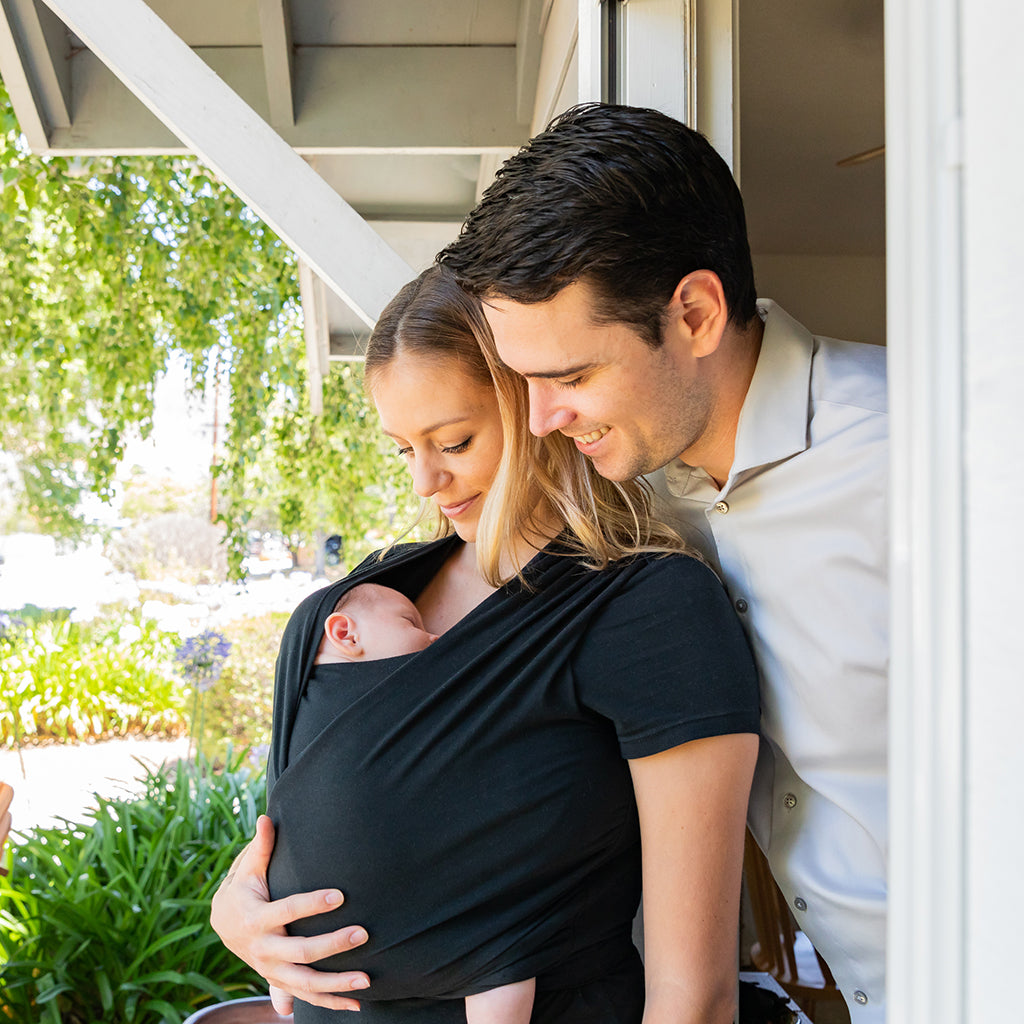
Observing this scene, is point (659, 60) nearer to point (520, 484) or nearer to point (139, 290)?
point (520, 484)

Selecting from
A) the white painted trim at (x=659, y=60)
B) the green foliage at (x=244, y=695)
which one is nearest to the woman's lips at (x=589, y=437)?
the white painted trim at (x=659, y=60)

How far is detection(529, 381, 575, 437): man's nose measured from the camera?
3.85 feet

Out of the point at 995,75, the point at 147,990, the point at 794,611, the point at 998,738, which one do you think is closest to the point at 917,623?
the point at 998,738

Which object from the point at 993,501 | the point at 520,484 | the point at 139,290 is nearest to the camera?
the point at 993,501

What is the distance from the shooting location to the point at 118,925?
108 inches

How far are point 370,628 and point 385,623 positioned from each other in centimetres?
2

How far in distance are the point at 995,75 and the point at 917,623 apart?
0.77 feet

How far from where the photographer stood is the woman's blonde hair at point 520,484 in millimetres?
1295

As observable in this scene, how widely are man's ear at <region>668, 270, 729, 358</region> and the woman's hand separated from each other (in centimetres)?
75

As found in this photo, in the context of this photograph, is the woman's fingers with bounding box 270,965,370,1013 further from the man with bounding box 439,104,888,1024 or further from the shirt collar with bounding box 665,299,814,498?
the shirt collar with bounding box 665,299,814,498

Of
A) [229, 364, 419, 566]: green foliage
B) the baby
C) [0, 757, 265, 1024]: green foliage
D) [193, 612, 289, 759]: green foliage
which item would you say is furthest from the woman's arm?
[193, 612, 289, 759]: green foliage

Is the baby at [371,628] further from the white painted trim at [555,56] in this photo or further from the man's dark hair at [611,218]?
the white painted trim at [555,56]

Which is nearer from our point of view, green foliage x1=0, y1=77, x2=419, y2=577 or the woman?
the woman

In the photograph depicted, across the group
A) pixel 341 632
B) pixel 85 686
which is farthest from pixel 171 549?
pixel 341 632
